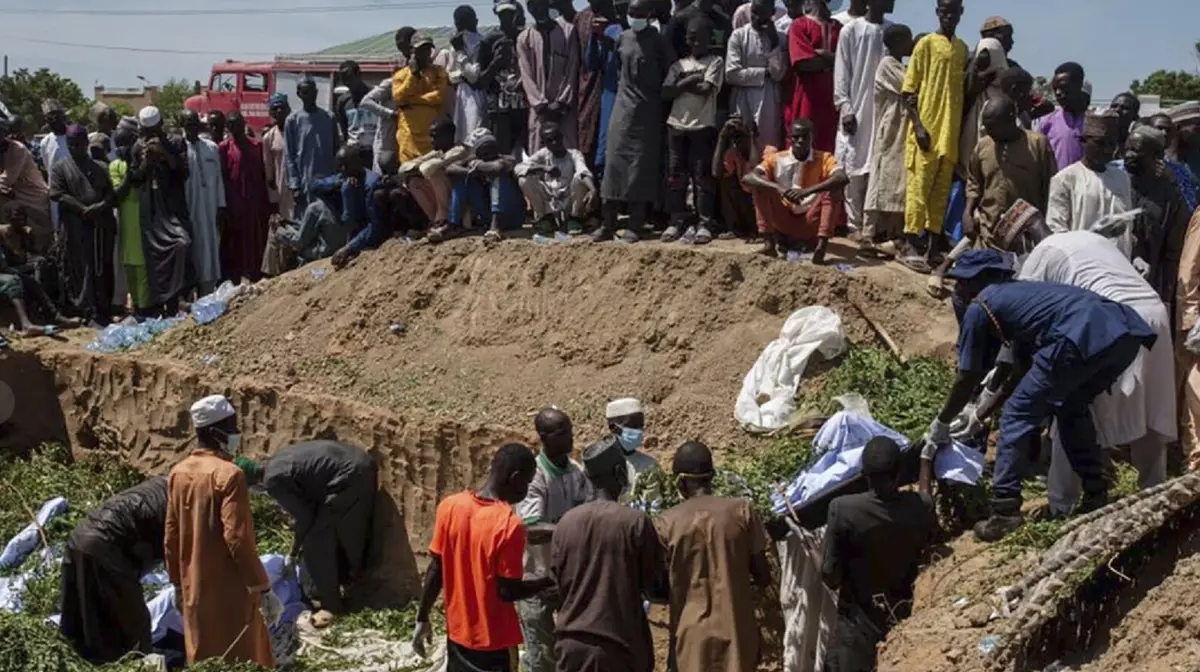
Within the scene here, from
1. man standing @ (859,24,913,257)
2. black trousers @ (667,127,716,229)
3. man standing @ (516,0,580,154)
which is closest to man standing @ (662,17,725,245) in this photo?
black trousers @ (667,127,716,229)

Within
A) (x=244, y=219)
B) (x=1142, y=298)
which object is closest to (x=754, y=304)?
(x=1142, y=298)

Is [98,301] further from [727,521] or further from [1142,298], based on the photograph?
[1142,298]

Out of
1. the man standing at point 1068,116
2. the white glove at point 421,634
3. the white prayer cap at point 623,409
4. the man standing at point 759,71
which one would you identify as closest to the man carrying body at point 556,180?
the man standing at point 759,71

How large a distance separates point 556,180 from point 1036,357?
18.7 ft

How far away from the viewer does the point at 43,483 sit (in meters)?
11.7

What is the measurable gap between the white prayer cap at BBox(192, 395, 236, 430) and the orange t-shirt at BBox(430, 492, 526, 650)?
1.51 metres

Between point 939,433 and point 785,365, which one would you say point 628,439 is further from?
point 785,365

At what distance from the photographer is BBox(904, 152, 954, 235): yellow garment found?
31.9ft

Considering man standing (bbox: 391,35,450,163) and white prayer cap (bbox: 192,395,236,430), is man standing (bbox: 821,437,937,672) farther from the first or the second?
man standing (bbox: 391,35,450,163)

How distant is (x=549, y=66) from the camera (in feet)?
37.2

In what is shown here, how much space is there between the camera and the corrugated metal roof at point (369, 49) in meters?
24.8

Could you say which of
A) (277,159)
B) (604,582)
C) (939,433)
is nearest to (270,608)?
(604,582)

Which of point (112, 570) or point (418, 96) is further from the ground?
point (418, 96)

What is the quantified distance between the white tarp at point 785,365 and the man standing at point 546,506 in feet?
7.43
